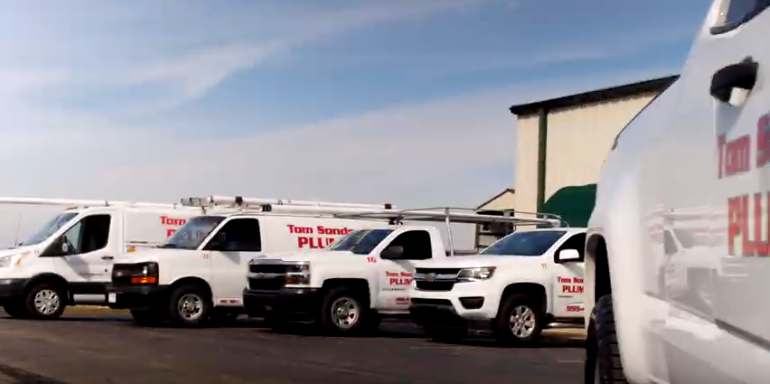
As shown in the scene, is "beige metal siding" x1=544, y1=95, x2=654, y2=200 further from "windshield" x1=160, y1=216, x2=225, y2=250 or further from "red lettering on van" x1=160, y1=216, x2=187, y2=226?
"windshield" x1=160, y1=216, x2=225, y2=250

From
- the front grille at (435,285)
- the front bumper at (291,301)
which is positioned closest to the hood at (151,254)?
the front bumper at (291,301)

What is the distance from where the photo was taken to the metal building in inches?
1166

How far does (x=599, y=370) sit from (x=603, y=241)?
0.73 meters

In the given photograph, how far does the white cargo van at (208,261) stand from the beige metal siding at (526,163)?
17011 mm

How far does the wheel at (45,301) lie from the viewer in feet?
60.1

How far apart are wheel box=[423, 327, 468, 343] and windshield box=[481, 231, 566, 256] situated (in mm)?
1238

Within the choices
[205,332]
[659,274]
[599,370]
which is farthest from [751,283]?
[205,332]

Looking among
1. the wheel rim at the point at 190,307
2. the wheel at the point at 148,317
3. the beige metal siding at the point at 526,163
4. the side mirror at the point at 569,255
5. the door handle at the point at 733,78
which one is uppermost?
the beige metal siding at the point at 526,163

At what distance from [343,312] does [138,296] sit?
347 cm

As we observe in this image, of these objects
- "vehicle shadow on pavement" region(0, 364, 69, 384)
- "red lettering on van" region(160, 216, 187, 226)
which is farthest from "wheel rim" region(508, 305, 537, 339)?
"red lettering on van" region(160, 216, 187, 226)

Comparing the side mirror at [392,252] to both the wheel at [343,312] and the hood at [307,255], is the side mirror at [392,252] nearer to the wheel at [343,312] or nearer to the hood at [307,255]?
the hood at [307,255]

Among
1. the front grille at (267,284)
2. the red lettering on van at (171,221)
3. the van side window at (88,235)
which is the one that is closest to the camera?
the front grille at (267,284)

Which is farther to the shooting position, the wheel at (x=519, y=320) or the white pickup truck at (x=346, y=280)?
the white pickup truck at (x=346, y=280)

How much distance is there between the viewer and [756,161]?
8.82ft
